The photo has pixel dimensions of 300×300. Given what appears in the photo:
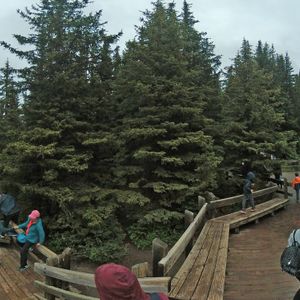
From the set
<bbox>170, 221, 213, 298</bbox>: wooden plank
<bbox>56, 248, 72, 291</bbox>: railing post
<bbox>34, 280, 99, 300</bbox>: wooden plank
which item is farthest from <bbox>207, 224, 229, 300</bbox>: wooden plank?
<bbox>56, 248, 72, 291</bbox>: railing post

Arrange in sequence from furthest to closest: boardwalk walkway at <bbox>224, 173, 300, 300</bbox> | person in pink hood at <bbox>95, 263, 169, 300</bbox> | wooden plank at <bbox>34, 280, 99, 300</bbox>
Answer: boardwalk walkway at <bbox>224, 173, 300, 300</bbox>
wooden plank at <bbox>34, 280, 99, 300</bbox>
person in pink hood at <bbox>95, 263, 169, 300</bbox>

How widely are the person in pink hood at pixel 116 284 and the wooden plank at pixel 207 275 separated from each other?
4106mm

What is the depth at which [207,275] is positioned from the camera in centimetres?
780

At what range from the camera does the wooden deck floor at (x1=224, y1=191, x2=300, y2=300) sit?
782cm

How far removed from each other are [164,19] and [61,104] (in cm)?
603

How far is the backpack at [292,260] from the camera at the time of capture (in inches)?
182

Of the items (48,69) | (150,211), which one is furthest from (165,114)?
(48,69)

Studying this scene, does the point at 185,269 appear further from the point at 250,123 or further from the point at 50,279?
the point at 250,123

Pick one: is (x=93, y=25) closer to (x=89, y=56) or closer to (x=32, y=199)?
(x=89, y=56)

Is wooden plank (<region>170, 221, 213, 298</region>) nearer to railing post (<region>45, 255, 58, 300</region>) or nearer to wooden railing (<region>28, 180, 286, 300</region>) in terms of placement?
wooden railing (<region>28, 180, 286, 300</region>)

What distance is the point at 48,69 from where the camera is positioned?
1580 centimetres

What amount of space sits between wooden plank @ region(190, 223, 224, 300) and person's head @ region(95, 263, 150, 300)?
162 inches

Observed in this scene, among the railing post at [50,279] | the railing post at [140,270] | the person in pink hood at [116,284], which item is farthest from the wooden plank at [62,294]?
the person in pink hood at [116,284]

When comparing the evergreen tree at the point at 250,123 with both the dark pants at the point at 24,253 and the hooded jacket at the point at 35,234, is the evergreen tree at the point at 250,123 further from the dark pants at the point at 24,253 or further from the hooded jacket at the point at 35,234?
the dark pants at the point at 24,253
